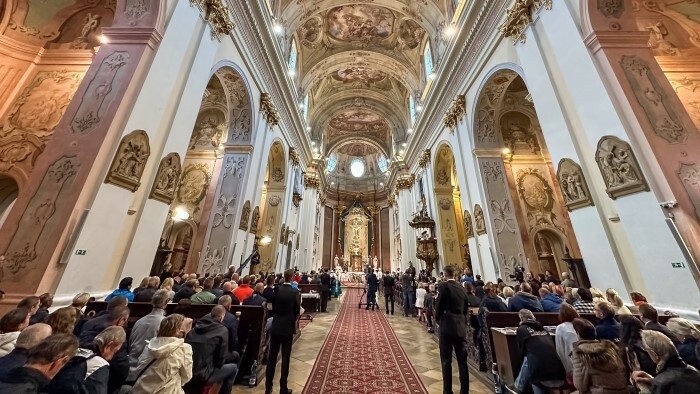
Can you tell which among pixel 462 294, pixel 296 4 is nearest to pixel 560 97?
pixel 462 294

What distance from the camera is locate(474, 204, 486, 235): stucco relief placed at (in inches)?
308

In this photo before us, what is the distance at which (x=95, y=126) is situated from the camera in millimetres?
3709

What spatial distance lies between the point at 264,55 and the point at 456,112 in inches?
285

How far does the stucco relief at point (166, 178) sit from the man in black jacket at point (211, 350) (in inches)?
124

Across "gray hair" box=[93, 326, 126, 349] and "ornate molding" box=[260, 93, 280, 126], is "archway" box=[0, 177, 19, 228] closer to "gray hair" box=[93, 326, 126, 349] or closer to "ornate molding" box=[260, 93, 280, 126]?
"gray hair" box=[93, 326, 126, 349]

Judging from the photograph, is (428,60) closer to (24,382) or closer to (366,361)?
(366,361)

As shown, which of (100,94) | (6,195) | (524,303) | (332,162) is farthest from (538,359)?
(332,162)

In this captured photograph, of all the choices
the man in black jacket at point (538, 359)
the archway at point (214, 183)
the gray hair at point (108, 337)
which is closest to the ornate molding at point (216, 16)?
the archway at point (214, 183)

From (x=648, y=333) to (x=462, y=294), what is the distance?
1601 millimetres

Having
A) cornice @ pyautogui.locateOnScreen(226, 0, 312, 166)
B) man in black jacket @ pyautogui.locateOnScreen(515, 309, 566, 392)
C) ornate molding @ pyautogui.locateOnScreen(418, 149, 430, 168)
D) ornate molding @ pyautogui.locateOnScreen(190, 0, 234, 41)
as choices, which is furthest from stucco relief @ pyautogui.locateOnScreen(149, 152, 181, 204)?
ornate molding @ pyautogui.locateOnScreen(418, 149, 430, 168)

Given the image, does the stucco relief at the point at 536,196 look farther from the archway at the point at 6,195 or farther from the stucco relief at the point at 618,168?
the archway at the point at 6,195

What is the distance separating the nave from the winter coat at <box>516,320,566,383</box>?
1270 mm

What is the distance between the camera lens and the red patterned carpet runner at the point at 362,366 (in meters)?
3.30

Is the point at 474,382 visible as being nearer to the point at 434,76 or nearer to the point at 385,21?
the point at 434,76
